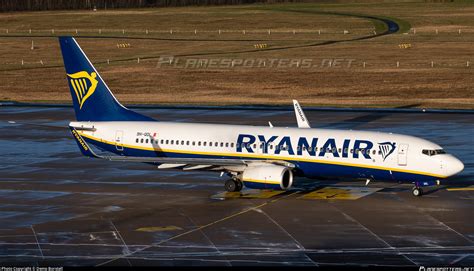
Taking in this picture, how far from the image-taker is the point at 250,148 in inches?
2339

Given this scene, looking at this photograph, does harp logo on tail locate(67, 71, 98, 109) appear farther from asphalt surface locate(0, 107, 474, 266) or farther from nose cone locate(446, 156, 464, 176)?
nose cone locate(446, 156, 464, 176)

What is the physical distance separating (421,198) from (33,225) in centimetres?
2160

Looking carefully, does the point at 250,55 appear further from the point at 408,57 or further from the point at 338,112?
the point at 338,112

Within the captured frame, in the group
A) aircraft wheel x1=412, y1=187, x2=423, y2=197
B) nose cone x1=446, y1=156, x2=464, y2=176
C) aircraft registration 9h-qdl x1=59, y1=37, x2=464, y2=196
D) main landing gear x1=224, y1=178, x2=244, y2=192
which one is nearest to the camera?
nose cone x1=446, y1=156, x2=464, y2=176

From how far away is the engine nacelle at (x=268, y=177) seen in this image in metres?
56.1

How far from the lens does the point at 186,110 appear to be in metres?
102

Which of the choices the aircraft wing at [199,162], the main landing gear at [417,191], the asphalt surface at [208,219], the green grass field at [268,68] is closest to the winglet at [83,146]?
the asphalt surface at [208,219]

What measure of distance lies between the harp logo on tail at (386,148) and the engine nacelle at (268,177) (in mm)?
5166

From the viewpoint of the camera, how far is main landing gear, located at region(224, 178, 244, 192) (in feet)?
194

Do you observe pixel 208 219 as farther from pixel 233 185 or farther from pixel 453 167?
pixel 453 167

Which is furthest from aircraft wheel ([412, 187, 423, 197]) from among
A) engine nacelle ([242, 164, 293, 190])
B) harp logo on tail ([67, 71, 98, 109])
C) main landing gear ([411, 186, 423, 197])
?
harp logo on tail ([67, 71, 98, 109])

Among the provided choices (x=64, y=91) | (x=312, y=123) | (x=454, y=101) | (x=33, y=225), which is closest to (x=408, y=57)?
(x=454, y=101)

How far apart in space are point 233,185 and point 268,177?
11.9 feet

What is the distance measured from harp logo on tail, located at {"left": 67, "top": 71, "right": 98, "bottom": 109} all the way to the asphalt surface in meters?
5.28
